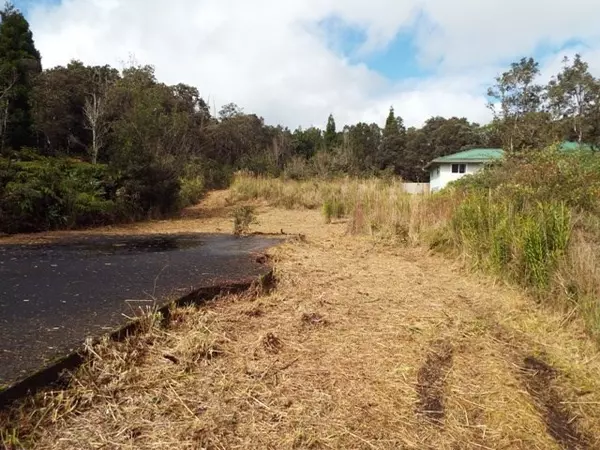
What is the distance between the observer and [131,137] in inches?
388

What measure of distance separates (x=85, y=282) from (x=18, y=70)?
54.4 feet

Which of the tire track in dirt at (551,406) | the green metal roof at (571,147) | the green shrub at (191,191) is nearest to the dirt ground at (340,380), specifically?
the tire track in dirt at (551,406)

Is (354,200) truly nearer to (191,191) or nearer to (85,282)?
(191,191)

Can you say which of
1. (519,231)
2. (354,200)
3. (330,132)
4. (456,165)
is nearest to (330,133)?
(330,132)

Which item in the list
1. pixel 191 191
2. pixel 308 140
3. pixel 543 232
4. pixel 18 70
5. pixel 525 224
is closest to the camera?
pixel 543 232

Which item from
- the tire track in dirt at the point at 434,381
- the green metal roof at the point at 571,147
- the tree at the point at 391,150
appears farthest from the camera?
the tree at the point at 391,150

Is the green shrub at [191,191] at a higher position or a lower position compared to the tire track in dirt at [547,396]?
higher

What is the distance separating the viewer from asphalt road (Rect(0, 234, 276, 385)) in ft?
7.38

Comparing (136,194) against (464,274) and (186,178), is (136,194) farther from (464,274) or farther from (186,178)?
(464,274)

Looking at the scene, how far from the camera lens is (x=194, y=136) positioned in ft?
70.4

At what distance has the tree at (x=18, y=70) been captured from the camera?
15.4 m

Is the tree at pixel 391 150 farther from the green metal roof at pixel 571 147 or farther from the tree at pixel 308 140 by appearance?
the green metal roof at pixel 571 147

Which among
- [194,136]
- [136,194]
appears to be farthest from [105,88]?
[136,194]

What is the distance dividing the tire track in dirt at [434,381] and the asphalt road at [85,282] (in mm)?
1794
